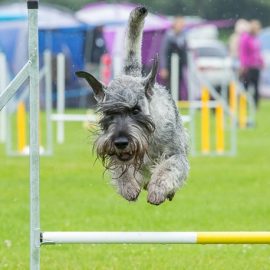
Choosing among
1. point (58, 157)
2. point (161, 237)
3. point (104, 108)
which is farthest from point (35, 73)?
point (58, 157)

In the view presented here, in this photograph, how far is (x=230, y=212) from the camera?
10.3 meters

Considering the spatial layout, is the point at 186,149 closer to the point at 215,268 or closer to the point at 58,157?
the point at 215,268

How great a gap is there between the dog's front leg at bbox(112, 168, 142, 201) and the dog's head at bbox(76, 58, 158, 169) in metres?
0.14

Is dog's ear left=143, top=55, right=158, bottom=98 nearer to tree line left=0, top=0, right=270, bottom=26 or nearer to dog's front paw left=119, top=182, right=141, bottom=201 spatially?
dog's front paw left=119, top=182, right=141, bottom=201

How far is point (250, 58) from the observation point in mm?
24562

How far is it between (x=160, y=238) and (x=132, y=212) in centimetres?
449

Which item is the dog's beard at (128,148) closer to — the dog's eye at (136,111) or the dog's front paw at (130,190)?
the dog's eye at (136,111)

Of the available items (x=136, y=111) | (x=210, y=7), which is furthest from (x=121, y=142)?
(x=210, y=7)

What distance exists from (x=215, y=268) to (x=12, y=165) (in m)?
7.07

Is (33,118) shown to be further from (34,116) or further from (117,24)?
(117,24)

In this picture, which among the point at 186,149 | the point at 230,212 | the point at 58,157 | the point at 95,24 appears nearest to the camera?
the point at 186,149

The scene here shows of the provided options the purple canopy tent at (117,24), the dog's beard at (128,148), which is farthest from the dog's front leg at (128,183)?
the purple canopy tent at (117,24)

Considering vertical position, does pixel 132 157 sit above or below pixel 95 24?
below

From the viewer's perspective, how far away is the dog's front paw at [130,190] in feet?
20.8
